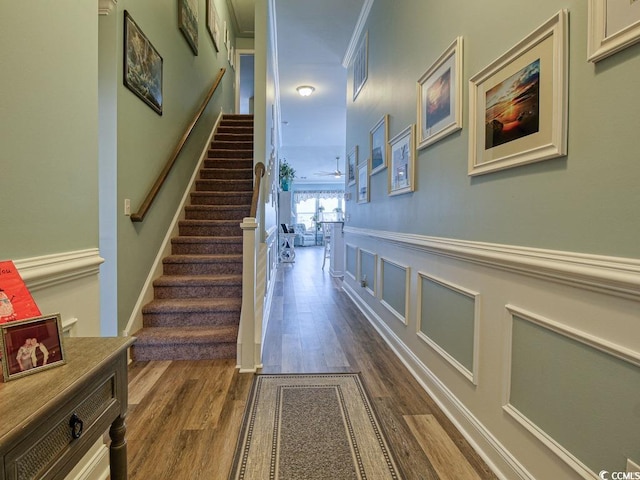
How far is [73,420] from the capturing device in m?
0.76

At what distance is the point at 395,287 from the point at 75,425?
2.41 m

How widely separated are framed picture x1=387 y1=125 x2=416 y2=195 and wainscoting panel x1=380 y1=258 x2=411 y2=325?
0.64m

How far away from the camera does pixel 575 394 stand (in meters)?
1.08

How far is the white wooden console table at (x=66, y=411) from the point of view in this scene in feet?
1.97

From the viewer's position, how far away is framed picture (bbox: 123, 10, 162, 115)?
2.48 m

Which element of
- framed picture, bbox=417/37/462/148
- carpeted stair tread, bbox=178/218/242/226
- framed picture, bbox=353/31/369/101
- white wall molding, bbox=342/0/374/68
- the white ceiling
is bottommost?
carpeted stair tread, bbox=178/218/242/226

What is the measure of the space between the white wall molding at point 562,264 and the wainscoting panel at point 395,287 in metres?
0.81

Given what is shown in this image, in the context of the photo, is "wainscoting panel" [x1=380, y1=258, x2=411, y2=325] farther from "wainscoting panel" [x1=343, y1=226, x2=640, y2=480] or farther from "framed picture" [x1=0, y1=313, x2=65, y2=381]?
"framed picture" [x1=0, y1=313, x2=65, y2=381]

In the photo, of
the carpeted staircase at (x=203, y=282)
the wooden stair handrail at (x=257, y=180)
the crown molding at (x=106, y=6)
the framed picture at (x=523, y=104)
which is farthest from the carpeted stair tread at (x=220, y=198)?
the framed picture at (x=523, y=104)

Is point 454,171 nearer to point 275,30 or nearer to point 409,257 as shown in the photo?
point 409,257

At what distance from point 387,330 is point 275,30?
13.0 ft

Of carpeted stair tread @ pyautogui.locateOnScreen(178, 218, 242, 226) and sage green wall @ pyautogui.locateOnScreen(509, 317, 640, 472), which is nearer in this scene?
sage green wall @ pyautogui.locateOnScreen(509, 317, 640, 472)

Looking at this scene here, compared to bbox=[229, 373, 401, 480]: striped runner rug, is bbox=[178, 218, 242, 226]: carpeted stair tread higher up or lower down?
higher up

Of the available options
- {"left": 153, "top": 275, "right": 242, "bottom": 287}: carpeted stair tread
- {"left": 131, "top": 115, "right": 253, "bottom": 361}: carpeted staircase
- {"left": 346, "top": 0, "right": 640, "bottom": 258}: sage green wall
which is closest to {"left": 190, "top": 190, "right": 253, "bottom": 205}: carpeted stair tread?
{"left": 131, "top": 115, "right": 253, "bottom": 361}: carpeted staircase
